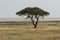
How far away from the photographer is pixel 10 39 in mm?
30156

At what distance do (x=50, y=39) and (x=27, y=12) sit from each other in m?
33.7

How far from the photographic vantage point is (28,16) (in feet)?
206

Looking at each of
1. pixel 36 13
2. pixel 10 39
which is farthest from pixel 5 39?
pixel 36 13

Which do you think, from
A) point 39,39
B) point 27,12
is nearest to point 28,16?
point 27,12

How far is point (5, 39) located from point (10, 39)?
0.52 meters

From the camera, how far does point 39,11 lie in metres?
63.8

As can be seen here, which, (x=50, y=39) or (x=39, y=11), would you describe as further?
(x=39, y=11)

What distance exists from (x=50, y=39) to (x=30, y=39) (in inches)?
83.9

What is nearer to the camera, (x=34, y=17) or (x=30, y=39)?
(x=30, y=39)

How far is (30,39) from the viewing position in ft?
98.6

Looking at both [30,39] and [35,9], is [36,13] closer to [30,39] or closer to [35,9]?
[35,9]

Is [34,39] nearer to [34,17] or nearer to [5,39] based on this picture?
[5,39]

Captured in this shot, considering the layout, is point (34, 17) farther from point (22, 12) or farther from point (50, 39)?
Answer: point (50, 39)

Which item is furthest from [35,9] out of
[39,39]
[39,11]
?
[39,39]
